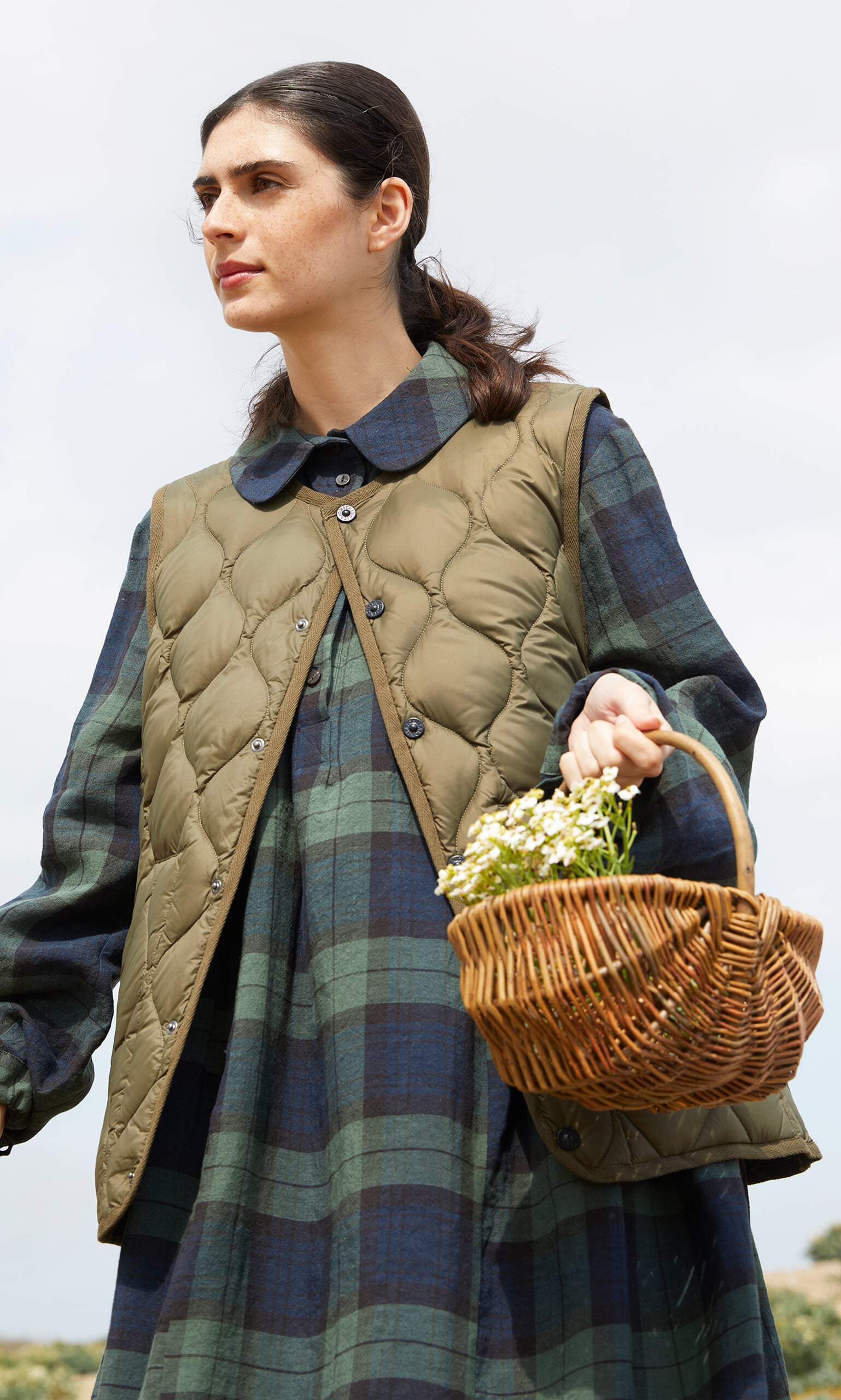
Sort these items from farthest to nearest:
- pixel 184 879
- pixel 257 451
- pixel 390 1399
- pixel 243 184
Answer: pixel 257 451 < pixel 243 184 < pixel 184 879 < pixel 390 1399

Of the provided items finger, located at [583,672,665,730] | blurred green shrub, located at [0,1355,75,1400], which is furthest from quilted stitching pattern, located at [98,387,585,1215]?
blurred green shrub, located at [0,1355,75,1400]

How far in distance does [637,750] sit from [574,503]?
598 millimetres

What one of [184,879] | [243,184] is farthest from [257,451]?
[184,879]

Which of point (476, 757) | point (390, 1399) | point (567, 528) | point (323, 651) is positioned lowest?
point (390, 1399)

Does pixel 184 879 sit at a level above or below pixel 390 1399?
above

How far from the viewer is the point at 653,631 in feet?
6.90

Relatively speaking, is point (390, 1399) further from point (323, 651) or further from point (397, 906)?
point (323, 651)

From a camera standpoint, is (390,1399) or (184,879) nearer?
(390,1399)

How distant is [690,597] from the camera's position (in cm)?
212

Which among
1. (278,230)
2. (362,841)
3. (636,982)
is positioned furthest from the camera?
(278,230)

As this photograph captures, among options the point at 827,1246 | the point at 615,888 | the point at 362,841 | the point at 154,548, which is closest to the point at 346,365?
the point at 154,548

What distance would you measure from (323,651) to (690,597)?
532mm

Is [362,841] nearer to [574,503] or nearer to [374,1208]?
[374,1208]

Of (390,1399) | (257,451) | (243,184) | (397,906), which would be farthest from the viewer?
(257,451)
